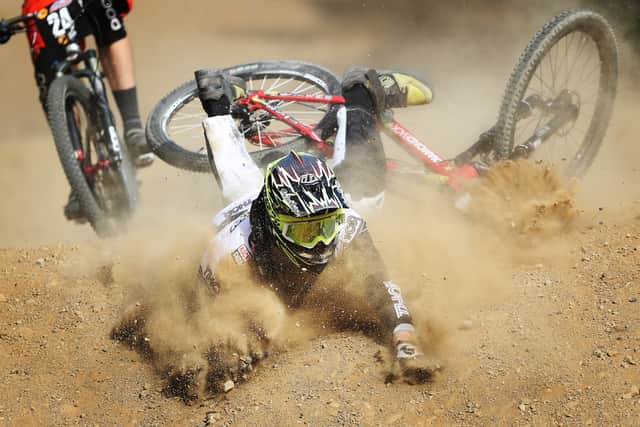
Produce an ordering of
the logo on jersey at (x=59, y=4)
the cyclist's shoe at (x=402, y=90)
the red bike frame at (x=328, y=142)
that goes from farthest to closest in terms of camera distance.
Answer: the logo on jersey at (x=59, y=4)
the cyclist's shoe at (x=402, y=90)
the red bike frame at (x=328, y=142)

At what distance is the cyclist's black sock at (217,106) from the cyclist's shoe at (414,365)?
2.64 meters

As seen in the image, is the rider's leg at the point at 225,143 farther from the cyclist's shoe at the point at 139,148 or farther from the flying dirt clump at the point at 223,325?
the cyclist's shoe at the point at 139,148

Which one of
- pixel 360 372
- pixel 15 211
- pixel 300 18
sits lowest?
pixel 15 211

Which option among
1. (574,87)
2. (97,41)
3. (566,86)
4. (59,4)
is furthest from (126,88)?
(574,87)

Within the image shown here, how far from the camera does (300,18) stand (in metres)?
15.3

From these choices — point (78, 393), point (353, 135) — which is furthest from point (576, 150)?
point (78, 393)

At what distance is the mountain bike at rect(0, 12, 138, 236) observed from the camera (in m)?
6.36

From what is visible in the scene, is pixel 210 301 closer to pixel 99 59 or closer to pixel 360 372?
pixel 360 372

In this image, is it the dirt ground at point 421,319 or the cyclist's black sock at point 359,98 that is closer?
the dirt ground at point 421,319

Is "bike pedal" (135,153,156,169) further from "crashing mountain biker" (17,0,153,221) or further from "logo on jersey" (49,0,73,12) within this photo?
"logo on jersey" (49,0,73,12)

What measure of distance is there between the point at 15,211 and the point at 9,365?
5705mm

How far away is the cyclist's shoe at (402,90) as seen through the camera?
6285mm

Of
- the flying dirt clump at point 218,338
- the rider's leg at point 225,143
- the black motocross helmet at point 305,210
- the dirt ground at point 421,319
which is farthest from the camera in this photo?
the rider's leg at point 225,143

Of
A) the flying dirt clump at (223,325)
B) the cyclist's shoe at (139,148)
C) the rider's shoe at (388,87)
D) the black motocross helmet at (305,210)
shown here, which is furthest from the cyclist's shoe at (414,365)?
the cyclist's shoe at (139,148)
